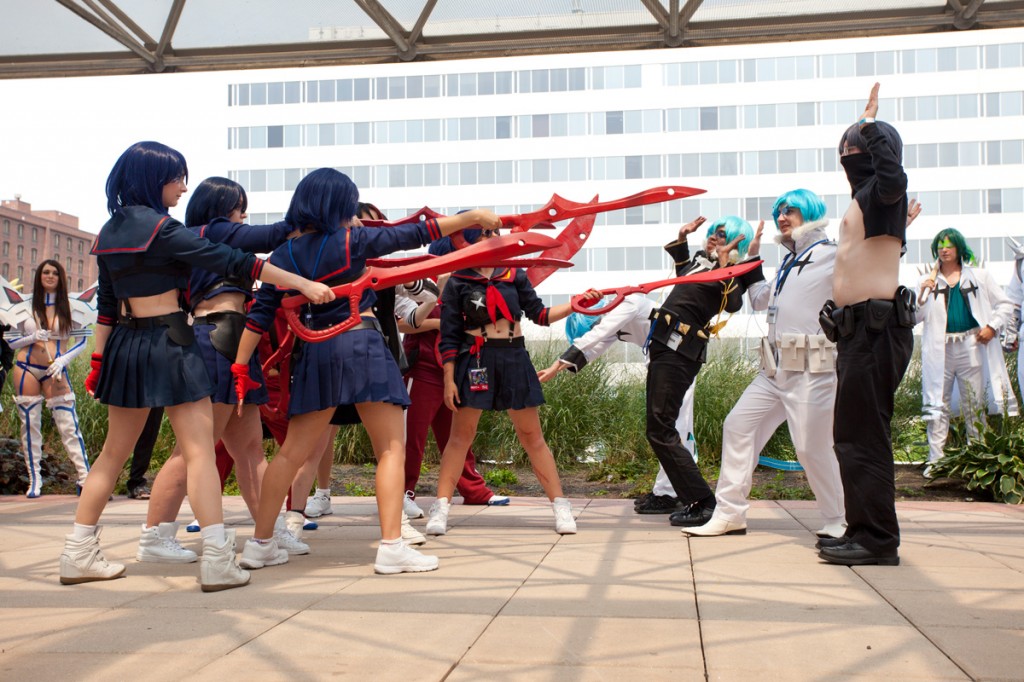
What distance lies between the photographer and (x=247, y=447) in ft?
16.6

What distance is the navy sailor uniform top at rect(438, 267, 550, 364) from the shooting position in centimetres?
550

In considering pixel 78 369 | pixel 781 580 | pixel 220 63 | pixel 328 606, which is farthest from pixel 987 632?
Result: pixel 78 369

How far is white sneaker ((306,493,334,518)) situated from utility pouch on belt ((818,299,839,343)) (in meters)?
3.49

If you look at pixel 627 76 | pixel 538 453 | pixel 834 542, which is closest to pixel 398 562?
pixel 538 453

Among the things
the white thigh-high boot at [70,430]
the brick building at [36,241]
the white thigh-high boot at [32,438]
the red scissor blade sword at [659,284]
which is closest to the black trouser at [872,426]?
the red scissor blade sword at [659,284]

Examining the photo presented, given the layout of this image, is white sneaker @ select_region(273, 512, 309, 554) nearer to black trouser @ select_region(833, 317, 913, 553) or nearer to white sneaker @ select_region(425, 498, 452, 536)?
white sneaker @ select_region(425, 498, 452, 536)

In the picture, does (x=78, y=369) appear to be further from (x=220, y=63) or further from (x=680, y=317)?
(x=680, y=317)

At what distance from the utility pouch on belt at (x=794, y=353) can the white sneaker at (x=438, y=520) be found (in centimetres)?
204

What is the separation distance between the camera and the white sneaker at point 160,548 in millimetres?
4680

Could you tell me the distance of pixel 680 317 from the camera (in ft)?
19.7

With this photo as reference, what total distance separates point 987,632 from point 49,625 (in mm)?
3159

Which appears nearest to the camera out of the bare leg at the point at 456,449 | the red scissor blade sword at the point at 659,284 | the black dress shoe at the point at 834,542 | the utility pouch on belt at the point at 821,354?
the black dress shoe at the point at 834,542

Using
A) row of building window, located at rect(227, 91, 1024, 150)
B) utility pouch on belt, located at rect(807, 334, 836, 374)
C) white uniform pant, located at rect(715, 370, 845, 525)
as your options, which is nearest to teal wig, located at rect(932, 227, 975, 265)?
white uniform pant, located at rect(715, 370, 845, 525)

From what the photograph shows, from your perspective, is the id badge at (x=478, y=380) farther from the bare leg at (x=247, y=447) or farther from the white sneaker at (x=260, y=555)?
the white sneaker at (x=260, y=555)
